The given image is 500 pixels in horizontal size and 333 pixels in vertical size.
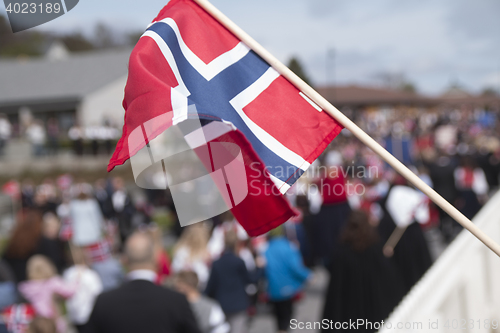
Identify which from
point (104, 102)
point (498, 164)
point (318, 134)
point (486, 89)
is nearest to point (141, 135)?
point (318, 134)

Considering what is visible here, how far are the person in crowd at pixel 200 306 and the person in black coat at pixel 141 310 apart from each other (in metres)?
0.77

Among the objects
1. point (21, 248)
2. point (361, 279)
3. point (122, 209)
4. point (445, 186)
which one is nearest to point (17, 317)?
point (21, 248)

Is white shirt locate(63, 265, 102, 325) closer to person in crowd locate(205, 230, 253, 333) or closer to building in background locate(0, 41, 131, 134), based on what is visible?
person in crowd locate(205, 230, 253, 333)

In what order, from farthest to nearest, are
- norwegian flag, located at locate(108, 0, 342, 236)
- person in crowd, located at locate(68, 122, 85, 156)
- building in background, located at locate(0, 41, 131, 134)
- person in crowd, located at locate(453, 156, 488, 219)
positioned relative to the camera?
building in background, located at locate(0, 41, 131, 134) < person in crowd, located at locate(68, 122, 85, 156) < person in crowd, located at locate(453, 156, 488, 219) < norwegian flag, located at locate(108, 0, 342, 236)

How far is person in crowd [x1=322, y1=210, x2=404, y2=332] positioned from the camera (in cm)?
403

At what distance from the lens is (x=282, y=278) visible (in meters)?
5.20

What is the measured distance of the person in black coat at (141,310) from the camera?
2.76 m

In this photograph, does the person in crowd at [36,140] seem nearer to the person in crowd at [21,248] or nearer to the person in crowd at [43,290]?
the person in crowd at [21,248]

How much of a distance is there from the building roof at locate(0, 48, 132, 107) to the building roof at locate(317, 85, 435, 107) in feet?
63.7

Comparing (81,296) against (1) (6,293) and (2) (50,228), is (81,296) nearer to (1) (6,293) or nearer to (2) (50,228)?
(1) (6,293)

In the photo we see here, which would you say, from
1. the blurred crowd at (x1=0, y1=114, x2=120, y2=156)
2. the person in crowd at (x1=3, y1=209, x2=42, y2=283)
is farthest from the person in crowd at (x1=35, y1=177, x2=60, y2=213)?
the blurred crowd at (x1=0, y1=114, x2=120, y2=156)

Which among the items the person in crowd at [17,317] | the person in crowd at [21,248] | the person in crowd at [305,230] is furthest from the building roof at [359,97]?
the person in crowd at [17,317]

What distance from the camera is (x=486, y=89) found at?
105 metres

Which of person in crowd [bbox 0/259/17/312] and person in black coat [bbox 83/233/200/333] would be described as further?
person in crowd [bbox 0/259/17/312]
